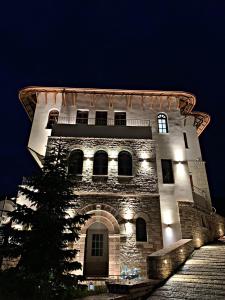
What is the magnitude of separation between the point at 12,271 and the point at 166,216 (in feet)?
31.6

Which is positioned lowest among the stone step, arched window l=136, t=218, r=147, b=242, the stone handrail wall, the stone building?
the stone step

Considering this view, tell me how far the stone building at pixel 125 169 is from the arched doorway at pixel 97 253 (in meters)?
0.06

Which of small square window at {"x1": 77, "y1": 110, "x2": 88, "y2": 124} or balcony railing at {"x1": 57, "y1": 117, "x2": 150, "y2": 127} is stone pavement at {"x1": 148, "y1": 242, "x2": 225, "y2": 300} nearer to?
balcony railing at {"x1": 57, "y1": 117, "x2": 150, "y2": 127}

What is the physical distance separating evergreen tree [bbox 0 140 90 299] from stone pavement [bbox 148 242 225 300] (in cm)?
309

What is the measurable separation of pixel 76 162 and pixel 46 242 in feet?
24.9

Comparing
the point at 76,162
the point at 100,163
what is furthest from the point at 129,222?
the point at 76,162

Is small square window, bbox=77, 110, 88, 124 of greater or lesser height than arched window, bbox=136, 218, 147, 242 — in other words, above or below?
above

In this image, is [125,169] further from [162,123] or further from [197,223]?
[197,223]

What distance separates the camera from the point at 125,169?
611 inches

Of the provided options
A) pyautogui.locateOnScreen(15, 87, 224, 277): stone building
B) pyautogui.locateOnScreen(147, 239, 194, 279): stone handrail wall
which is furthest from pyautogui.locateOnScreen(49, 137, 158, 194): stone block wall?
pyautogui.locateOnScreen(147, 239, 194, 279): stone handrail wall

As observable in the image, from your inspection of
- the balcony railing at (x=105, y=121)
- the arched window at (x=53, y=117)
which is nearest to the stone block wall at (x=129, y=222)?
the balcony railing at (x=105, y=121)

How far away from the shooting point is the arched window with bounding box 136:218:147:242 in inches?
536

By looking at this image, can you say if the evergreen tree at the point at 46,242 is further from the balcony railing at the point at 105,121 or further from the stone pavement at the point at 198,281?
the balcony railing at the point at 105,121

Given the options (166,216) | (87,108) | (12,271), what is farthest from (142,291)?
(87,108)
